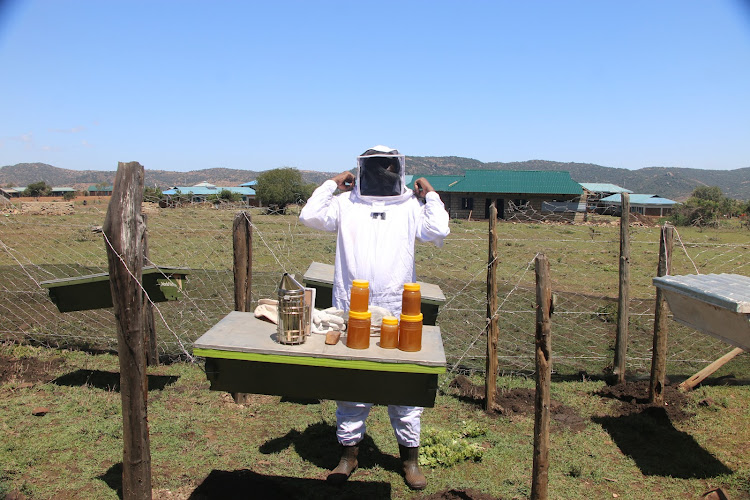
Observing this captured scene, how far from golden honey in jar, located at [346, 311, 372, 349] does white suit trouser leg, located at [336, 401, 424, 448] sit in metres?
1.37

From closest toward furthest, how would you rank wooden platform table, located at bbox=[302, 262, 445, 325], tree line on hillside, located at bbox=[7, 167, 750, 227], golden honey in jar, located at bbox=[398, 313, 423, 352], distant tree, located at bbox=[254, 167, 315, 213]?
golden honey in jar, located at bbox=[398, 313, 423, 352], wooden platform table, located at bbox=[302, 262, 445, 325], tree line on hillside, located at bbox=[7, 167, 750, 227], distant tree, located at bbox=[254, 167, 315, 213]

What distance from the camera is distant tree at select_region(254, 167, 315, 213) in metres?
50.6

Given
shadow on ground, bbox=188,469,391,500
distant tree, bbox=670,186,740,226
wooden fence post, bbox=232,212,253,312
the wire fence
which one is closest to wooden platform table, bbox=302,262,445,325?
the wire fence

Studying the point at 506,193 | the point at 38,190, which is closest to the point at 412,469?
the point at 506,193

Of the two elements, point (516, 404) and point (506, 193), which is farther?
point (506, 193)

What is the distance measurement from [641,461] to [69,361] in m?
6.20

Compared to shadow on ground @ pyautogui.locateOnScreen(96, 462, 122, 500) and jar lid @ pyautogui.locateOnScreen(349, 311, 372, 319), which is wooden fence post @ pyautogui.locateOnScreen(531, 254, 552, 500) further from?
shadow on ground @ pyautogui.locateOnScreen(96, 462, 122, 500)

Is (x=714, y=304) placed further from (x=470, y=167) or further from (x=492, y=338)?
(x=470, y=167)

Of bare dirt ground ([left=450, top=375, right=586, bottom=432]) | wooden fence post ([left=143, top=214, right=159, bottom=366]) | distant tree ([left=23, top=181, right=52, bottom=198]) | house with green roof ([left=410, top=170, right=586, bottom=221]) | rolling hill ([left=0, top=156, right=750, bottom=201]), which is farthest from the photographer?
rolling hill ([left=0, top=156, right=750, bottom=201])

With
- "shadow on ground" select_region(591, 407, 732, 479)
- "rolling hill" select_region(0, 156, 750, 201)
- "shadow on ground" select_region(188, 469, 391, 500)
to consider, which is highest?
"rolling hill" select_region(0, 156, 750, 201)

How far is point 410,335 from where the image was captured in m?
2.73

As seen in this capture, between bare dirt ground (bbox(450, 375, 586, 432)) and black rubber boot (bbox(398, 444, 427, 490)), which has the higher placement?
black rubber boot (bbox(398, 444, 427, 490))

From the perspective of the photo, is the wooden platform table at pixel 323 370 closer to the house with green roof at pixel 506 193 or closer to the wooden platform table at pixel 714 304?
the wooden platform table at pixel 714 304

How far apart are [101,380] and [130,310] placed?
3237 millimetres
